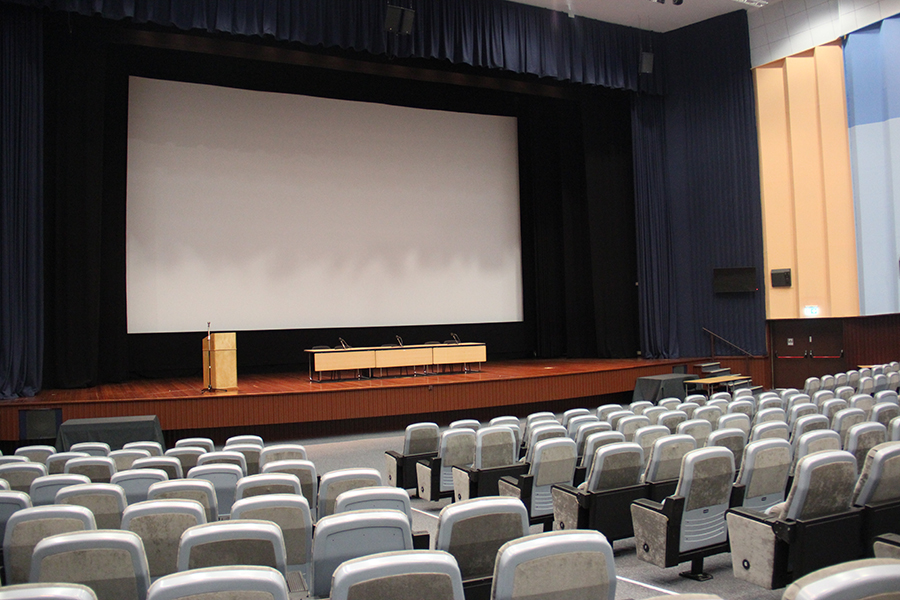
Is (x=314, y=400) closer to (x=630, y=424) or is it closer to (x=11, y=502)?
(x=630, y=424)

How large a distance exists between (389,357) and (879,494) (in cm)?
865

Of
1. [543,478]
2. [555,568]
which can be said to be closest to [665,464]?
[543,478]

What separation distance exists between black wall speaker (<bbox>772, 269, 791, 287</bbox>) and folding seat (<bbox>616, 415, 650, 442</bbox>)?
31.4 feet

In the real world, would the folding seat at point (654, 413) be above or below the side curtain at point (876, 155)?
below

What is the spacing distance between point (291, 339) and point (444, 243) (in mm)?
3626

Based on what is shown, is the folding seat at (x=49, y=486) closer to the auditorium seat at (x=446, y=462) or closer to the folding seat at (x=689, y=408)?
the auditorium seat at (x=446, y=462)

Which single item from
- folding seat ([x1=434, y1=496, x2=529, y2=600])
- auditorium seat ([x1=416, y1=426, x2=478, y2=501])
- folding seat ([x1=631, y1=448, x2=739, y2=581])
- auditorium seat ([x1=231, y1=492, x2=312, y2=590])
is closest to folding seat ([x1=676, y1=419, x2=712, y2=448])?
folding seat ([x1=631, y1=448, x2=739, y2=581])

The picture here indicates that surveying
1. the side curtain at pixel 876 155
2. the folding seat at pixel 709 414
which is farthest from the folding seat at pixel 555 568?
the side curtain at pixel 876 155

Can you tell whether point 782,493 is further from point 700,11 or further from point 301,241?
point 700,11

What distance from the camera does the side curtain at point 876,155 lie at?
12.5 meters

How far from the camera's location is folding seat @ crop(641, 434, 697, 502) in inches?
165

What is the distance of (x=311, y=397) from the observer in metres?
9.78

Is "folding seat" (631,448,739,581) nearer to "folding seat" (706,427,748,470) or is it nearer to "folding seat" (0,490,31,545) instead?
"folding seat" (706,427,748,470)

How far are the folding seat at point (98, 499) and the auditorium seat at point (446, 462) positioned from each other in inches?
105
